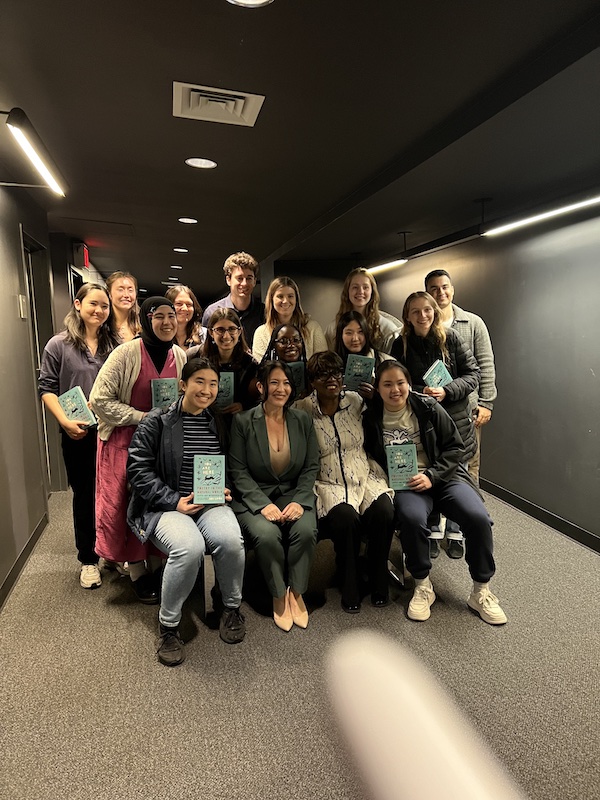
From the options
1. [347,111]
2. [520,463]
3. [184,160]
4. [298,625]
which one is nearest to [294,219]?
[184,160]

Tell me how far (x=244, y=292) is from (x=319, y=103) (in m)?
1.10

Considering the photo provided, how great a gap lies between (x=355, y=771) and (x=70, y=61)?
2.90 metres

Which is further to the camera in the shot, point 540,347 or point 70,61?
point 540,347

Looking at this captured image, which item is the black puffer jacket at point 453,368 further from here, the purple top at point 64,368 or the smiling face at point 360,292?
the purple top at point 64,368

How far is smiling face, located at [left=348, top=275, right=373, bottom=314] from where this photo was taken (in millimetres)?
2988

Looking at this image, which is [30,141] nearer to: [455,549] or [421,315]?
[421,315]

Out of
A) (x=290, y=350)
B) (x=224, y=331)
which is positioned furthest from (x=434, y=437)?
(x=224, y=331)

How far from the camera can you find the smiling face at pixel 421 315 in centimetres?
296

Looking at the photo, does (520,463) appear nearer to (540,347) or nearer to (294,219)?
(540,347)

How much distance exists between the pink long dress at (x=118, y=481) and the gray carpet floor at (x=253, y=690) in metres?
0.36

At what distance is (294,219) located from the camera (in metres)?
4.74

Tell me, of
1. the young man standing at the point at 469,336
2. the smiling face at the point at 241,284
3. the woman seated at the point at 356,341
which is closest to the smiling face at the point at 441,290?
the young man standing at the point at 469,336

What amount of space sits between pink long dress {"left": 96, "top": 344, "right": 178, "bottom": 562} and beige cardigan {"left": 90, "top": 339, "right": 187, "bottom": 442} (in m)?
0.04

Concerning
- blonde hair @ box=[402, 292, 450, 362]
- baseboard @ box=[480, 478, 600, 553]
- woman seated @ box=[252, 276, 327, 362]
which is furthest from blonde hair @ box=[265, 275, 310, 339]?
baseboard @ box=[480, 478, 600, 553]
